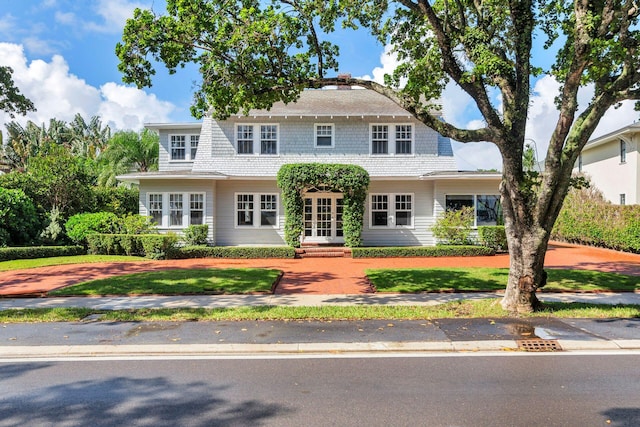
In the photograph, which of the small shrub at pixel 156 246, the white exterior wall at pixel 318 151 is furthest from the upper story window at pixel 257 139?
the small shrub at pixel 156 246

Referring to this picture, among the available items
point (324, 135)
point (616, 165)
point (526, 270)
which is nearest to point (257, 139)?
point (324, 135)

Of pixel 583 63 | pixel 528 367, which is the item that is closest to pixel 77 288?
pixel 528 367

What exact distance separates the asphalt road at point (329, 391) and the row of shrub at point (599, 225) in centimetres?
1665

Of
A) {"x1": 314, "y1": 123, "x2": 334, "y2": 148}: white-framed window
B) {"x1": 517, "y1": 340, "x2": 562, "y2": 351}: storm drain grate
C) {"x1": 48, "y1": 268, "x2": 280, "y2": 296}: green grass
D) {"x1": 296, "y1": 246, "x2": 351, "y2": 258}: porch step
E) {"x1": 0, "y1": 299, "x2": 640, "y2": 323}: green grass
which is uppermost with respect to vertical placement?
{"x1": 314, "y1": 123, "x2": 334, "y2": 148}: white-framed window

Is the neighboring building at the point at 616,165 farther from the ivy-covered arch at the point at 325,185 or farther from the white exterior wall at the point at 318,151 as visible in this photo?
the ivy-covered arch at the point at 325,185

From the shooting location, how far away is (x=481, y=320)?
8.30 meters

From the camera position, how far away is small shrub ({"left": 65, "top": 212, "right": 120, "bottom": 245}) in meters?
20.0

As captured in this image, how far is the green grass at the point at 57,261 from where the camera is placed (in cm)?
1559

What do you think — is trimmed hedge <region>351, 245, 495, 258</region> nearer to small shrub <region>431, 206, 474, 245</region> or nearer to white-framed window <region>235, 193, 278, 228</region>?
small shrub <region>431, 206, 474, 245</region>

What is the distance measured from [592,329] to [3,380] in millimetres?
8950

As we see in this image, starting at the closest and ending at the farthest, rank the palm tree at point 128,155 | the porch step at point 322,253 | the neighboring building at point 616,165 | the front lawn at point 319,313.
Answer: the front lawn at point 319,313 → the porch step at point 322,253 → the neighboring building at point 616,165 → the palm tree at point 128,155

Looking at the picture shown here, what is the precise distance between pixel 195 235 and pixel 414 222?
10.8 metres

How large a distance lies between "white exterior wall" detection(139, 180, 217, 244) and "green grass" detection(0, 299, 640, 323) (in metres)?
12.3

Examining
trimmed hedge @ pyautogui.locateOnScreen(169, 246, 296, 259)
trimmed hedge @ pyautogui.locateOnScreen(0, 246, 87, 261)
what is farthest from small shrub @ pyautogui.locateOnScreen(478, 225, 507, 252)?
trimmed hedge @ pyautogui.locateOnScreen(0, 246, 87, 261)
